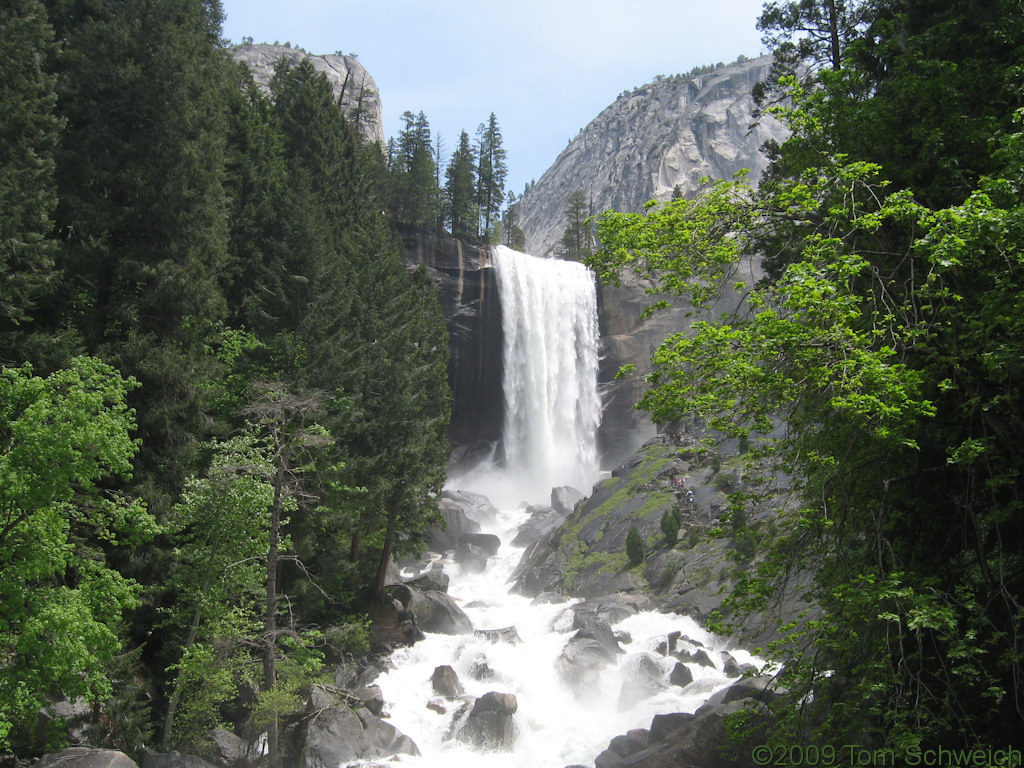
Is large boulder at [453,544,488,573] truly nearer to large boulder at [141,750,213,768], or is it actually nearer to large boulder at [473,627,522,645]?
large boulder at [473,627,522,645]

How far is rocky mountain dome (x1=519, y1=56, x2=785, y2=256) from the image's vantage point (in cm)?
11131

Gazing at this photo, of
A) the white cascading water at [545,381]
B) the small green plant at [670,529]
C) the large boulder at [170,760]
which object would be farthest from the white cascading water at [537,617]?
the small green plant at [670,529]

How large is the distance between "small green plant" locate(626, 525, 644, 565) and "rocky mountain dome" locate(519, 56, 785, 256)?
221 ft

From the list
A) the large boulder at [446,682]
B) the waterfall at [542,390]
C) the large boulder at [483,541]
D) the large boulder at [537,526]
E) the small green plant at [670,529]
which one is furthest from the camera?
the waterfall at [542,390]

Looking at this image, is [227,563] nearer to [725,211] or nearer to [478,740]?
[478,740]

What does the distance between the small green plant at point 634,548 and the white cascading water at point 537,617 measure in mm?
4793

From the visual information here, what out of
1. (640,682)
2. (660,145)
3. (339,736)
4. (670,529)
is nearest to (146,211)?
(339,736)

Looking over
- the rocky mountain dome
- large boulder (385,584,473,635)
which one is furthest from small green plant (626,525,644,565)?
the rocky mountain dome

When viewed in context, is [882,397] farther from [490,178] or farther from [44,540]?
[490,178]

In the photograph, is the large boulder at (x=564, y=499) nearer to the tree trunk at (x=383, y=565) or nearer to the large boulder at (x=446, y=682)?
the tree trunk at (x=383, y=565)

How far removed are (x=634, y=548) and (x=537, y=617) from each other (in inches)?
241

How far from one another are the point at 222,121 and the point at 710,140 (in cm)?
10601

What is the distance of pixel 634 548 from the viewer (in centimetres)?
3234

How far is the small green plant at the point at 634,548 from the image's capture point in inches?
1272
